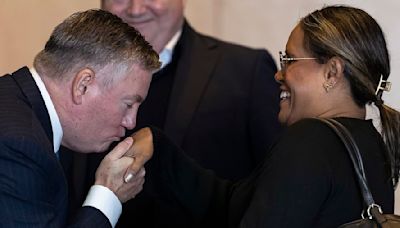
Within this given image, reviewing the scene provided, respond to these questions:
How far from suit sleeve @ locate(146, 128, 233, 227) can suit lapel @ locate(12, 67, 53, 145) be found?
0.41 metres

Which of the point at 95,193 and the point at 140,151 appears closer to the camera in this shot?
the point at 95,193

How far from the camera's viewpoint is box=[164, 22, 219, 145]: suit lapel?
2.41 m

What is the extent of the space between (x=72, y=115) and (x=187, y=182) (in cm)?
44

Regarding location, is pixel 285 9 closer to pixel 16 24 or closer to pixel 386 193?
pixel 16 24

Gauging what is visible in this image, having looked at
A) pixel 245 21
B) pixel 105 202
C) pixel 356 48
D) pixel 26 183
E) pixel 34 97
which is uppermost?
pixel 356 48

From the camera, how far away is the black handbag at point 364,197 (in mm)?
1481

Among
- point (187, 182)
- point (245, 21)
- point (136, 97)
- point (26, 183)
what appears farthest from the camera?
point (245, 21)

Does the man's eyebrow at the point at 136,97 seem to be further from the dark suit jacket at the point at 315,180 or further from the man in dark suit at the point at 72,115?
the dark suit jacket at the point at 315,180

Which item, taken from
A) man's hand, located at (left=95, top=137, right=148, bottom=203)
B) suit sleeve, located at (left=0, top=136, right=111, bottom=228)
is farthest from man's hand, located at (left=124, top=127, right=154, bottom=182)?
suit sleeve, located at (left=0, top=136, right=111, bottom=228)

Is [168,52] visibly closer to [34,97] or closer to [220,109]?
[220,109]

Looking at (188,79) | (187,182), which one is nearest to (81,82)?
(187,182)

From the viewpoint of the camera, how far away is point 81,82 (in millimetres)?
1604

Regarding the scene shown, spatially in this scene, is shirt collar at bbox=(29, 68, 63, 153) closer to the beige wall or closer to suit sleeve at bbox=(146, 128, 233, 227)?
suit sleeve at bbox=(146, 128, 233, 227)

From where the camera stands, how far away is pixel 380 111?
1694 mm
